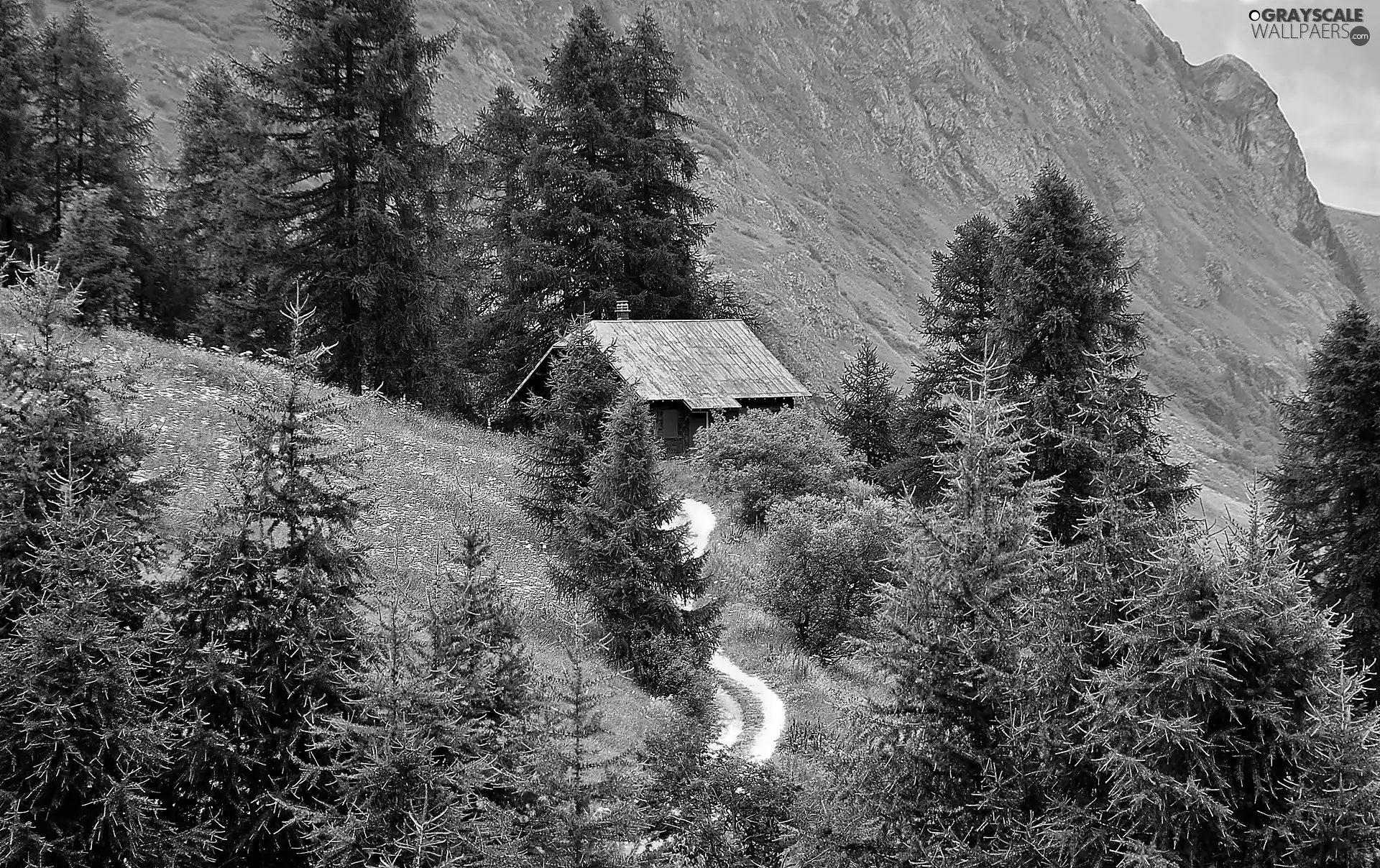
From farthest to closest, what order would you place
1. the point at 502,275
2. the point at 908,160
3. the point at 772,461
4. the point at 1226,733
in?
the point at 908,160
the point at 502,275
the point at 772,461
the point at 1226,733

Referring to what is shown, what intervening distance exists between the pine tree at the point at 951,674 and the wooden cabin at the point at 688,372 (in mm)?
27318

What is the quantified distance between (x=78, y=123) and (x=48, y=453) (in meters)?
32.4

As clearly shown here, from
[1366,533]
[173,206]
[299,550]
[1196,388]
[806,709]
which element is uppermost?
[1196,388]

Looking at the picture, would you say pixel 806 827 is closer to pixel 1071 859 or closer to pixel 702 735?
pixel 702 735

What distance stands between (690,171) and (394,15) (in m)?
20.2

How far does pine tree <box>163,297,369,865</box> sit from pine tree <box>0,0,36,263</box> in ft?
95.1

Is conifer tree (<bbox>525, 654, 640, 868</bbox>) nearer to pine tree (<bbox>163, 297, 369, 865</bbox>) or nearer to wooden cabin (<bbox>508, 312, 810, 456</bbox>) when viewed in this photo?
pine tree (<bbox>163, 297, 369, 865</bbox>)

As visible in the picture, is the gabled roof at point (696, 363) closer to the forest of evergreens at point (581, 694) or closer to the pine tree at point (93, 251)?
the pine tree at point (93, 251)

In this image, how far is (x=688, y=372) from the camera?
38.2m

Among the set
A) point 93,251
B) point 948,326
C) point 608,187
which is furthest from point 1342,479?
point 93,251

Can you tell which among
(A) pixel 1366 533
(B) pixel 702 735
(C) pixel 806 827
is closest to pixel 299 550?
(B) pixel 702 735

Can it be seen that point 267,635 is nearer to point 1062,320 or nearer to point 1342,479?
point 1062,320

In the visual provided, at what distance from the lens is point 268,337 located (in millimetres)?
36062

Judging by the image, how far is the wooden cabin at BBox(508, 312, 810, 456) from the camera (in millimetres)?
37219
